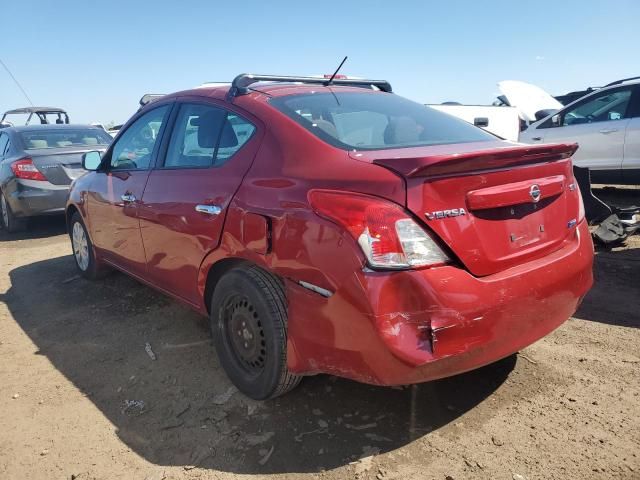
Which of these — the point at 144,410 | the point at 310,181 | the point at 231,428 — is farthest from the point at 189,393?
the point at 310,181

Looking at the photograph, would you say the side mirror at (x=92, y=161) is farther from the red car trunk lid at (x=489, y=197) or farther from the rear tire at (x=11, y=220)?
the rear tire at (x=11, y=220)

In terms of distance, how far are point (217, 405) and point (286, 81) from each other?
1983mm

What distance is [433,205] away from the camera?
6.64 feet

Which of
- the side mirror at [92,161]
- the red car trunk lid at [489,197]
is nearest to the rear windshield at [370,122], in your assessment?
the red car trunk lid at [489,197]

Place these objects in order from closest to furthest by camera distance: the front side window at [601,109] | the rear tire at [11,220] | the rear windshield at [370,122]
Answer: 1. the rear windshield at [370,122]
2. the front side window at [601,109]
3. the rear tire at [11,220]

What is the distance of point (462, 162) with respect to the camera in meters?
2.05

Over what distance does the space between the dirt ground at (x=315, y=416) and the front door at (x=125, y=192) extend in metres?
0.67

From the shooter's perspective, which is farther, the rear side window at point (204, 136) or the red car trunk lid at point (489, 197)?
the rear side window at point (204, 136)

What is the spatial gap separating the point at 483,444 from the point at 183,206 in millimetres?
2052

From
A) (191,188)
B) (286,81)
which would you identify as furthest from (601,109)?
(191,188)

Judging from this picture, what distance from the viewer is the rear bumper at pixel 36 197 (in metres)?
6.94

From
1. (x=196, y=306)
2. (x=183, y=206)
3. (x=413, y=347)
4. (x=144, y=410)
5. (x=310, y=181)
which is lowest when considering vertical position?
(x=144, y=410)

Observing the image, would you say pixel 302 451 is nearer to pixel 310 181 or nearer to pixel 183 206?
pixel 310 181

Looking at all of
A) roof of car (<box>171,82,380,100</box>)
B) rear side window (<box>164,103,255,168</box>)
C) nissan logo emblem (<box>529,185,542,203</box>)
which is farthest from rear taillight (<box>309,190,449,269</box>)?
roof of car (<box>171,82,380,100</box>)
